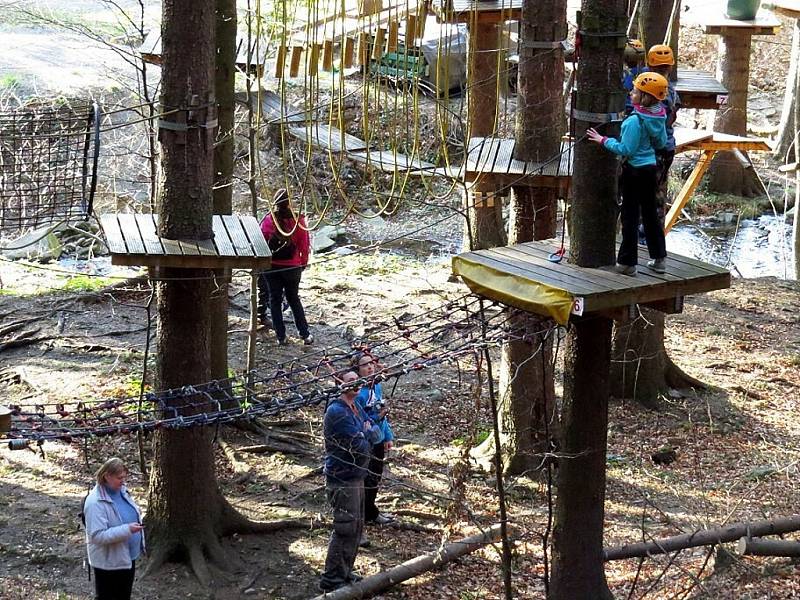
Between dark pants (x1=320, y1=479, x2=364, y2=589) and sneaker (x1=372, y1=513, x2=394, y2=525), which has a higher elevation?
dark pants (x1=320, y1=479, x2=364, y2=589)

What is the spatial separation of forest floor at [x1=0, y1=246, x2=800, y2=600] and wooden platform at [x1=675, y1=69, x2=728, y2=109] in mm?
2411

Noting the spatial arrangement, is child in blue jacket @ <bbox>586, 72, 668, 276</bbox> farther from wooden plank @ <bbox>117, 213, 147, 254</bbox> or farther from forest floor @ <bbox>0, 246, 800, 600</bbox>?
wooden plank @ <bbox>117, 213, 147, 254</bbox>

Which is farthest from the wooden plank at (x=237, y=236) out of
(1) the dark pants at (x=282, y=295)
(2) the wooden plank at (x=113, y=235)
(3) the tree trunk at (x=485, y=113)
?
(3) the tree trunk at (x=485, y=113)

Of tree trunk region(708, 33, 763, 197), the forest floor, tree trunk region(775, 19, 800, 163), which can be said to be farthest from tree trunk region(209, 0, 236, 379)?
tree trunk region(775, 19, 800, 163)

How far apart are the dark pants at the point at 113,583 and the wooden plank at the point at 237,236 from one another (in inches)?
70.5

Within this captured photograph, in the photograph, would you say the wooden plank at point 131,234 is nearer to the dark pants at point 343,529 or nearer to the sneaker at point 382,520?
the dark pants at point 343,529

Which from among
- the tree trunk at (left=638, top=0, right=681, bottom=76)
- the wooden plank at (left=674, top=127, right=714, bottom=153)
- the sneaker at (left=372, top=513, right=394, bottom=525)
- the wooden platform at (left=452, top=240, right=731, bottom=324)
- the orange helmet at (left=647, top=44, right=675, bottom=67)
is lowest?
the sneaker at (left=372, top=513, right=394, bottom=525)

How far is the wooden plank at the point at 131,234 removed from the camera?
5387 mm

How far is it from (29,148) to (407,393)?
470cm

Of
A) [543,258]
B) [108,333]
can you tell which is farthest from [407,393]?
[543,258]

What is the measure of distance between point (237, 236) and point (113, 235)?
2.24 feet

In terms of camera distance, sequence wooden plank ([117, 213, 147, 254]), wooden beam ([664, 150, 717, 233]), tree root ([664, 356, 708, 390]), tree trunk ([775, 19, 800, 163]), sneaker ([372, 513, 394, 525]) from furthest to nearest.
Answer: tree trunk ([775, 19, 800, 163]) → tree root ([664, 356, 708, 390]) → wooden beam ([664, 150, 717, 233]) → sneaker ([372, 513, 394, 525]) → wooden plank ([117, 213, 147, 254])

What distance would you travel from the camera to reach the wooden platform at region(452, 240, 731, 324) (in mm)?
4586

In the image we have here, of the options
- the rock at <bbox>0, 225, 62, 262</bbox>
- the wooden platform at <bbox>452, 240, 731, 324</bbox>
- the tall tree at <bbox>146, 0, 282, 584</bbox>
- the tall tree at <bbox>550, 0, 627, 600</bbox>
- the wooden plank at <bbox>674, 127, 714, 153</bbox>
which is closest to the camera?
the wooden platform at <bbox>452, 240, 731, 324</bbox>
